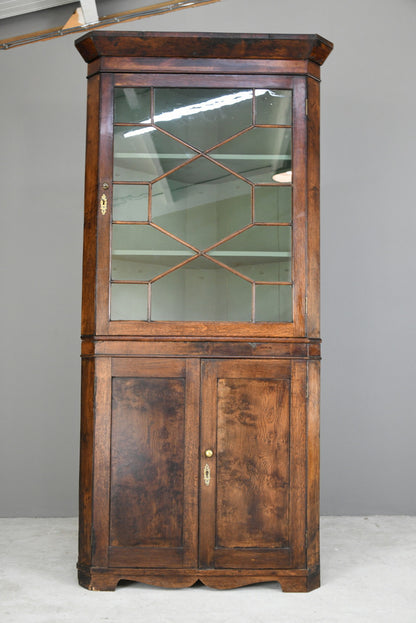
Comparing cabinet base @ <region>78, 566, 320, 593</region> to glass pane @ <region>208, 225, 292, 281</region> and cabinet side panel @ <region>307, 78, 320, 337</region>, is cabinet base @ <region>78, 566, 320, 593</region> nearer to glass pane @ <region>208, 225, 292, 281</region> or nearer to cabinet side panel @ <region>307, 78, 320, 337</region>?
cabinet side panel @ <region>307, 78, 320, 337</region>

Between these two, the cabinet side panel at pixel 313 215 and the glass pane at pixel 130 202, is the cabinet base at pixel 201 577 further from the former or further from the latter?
the glass pane at pixel 130 202

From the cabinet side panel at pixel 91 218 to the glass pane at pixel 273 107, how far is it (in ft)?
1.85

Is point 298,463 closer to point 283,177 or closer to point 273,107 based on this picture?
point 283,177

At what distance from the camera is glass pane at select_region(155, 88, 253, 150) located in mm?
2371

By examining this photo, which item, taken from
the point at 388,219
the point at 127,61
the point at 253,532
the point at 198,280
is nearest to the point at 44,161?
the point at 127,61

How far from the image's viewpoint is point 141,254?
2346 mm

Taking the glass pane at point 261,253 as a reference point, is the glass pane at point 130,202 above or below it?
above

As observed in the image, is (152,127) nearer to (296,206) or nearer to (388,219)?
(296,206)

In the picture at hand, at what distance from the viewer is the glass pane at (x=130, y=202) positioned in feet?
7.71

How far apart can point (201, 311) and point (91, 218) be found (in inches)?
19.6

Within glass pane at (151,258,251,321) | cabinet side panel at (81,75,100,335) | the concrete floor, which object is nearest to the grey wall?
the concrete floor

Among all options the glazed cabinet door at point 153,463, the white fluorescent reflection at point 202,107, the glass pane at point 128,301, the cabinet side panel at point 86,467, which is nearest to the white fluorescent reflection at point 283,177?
the white fluorescent reflection at point 202,107

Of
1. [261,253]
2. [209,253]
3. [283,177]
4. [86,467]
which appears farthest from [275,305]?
[86,467]

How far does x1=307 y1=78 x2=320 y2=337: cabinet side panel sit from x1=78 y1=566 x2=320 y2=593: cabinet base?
0.80 metres
